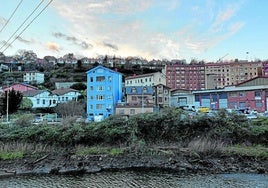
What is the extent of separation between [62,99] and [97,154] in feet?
138

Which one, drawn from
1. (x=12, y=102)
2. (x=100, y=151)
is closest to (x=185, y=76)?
→ (x=12, y=102)

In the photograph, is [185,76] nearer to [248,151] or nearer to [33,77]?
[33,77]

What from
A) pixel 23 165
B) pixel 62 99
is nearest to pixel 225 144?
pixel 23 165

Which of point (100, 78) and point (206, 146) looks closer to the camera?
point (206, 146)

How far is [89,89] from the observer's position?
147 feet

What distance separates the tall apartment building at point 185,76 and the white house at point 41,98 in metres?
48.1

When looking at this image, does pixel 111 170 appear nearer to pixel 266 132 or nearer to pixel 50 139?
pixel 50 139

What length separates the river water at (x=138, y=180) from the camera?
407 inches

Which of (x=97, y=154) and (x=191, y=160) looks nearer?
(x=191, y=160)

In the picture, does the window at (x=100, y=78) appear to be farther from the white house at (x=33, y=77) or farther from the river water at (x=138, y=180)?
the white house at (x=33, y=77)

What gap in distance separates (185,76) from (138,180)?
87.4 metres

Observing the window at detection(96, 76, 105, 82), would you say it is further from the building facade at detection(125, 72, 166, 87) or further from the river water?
the river water

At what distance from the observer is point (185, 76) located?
3794 inches

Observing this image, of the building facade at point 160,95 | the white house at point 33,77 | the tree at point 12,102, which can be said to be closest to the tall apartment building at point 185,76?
the white house at point 33,77
